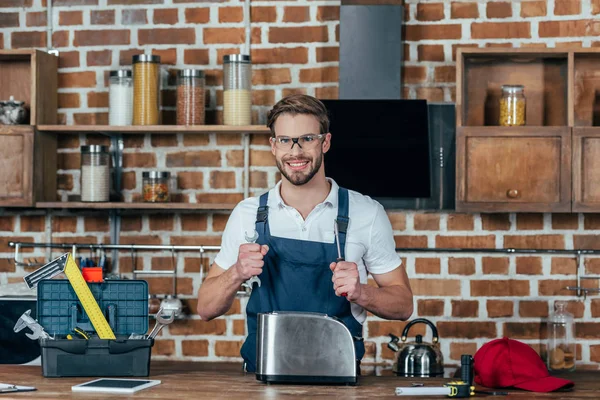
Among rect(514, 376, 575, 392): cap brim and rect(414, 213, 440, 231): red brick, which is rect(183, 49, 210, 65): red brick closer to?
rect(414, 213, 440, 231): red brick

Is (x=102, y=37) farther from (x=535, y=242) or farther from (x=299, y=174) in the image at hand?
(x=535, y=242)

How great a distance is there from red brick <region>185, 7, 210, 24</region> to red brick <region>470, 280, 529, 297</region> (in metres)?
1.54

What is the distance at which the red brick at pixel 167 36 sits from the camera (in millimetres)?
3799

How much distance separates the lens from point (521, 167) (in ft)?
11.1

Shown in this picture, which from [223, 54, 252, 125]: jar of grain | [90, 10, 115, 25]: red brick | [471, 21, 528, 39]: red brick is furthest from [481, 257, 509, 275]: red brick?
[90, 10, 115, 25]: red brick

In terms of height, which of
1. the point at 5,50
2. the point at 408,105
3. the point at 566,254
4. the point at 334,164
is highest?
the point at 5,50

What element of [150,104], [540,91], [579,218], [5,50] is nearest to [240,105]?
[150,104]

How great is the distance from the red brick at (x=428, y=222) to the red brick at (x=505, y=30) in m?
0.75

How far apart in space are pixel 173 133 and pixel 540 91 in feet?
4.90

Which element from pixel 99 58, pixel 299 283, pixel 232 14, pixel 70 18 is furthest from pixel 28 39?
pixel 299 283

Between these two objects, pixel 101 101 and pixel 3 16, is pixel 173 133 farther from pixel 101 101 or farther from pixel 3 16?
pixel 3 16

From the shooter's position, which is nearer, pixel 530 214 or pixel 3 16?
pixel 530 214

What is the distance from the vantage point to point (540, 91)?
11.8 ft

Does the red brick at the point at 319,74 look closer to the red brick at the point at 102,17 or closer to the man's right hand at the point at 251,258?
the red brick at the point at 102,17
